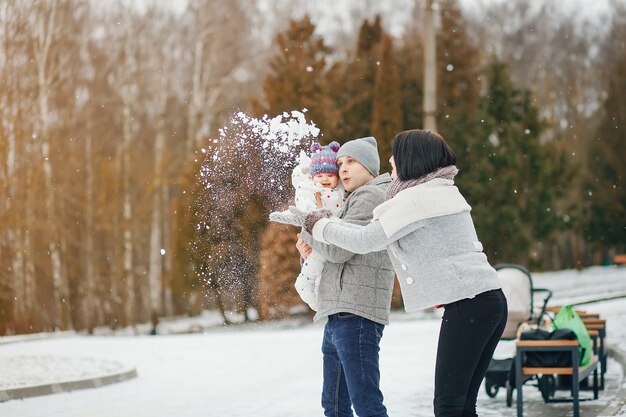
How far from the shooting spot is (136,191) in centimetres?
3681

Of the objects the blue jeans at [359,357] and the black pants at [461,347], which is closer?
the black pants at [461,347]

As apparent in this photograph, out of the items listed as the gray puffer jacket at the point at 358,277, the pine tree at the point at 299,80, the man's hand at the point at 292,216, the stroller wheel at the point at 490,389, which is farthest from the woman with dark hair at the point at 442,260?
the pine tree at the point at 299,80

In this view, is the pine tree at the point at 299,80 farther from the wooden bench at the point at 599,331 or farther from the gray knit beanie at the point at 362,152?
the gray knit beanie at the point at 362,152

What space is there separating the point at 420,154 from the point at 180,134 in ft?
122

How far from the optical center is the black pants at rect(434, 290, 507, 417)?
4402 millimetres

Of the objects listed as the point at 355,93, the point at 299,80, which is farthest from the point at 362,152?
the point at 355,93

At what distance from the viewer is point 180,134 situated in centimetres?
4128

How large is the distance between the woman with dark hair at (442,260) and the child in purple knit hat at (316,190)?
0.56m

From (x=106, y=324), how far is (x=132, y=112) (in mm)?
6959

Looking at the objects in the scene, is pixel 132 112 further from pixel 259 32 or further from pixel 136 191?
pixel 259 32

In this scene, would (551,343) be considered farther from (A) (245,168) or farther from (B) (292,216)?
(B) (292,216)

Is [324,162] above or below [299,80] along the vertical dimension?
below

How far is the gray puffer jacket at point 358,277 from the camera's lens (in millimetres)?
4984

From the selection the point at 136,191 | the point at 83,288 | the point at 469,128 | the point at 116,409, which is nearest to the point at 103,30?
the point at 136,191
